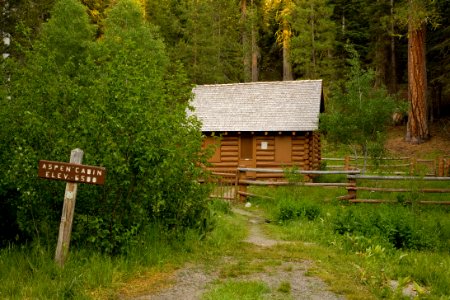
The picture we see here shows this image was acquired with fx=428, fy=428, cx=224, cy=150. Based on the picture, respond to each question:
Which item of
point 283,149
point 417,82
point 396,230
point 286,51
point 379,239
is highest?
point 286,51

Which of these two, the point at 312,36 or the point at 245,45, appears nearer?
the point at 312,36

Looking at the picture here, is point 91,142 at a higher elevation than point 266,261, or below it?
higher

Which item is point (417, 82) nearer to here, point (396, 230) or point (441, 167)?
point (441, 167)

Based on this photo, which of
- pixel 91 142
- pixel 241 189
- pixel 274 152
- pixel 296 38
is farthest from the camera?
pixel 296 38

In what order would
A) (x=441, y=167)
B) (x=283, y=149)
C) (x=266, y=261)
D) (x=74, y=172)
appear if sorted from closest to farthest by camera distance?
1. (x=74, y=172)
2. (x=266, y=261)
3. (x=441, y=167)
4. (x=283, y=149)

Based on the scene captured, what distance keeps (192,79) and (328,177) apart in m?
19.4

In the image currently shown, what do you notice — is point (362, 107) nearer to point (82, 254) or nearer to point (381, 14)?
point (82, 254)

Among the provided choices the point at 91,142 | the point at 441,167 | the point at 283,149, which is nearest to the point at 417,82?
the point at 441,167

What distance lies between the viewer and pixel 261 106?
945 inches

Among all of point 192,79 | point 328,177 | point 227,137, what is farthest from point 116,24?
point 328,177

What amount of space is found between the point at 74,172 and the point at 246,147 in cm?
1775

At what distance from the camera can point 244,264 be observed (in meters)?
7.58

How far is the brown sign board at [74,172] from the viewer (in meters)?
6.29

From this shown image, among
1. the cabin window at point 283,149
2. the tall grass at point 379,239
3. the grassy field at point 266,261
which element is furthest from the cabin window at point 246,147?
the grassy field at point 266,261
